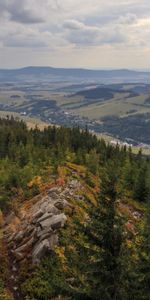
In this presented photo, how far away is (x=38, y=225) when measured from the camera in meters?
34.8

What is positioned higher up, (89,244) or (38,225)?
(89,244)

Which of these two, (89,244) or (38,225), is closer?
(89,244)

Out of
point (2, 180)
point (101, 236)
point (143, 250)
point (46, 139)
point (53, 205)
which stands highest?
point (101, 236)

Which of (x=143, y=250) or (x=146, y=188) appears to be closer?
(x=143, y=250)

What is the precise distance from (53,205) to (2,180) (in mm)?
17483

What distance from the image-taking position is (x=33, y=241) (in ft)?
109

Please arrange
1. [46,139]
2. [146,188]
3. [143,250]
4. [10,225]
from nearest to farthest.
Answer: [143,250] → [10,225] → [146,188] → [46,139]

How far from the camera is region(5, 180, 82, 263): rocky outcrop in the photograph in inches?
1267

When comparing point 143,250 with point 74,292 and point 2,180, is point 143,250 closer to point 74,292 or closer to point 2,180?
point 74,292

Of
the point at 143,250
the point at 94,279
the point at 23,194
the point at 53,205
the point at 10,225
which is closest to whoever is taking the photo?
the point at 94,279

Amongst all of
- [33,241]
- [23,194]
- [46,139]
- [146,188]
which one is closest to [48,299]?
[33,241]

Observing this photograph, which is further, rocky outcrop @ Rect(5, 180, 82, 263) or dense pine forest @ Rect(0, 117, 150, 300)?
rocky outcrop @ Rect(5, 180, 82, 263)

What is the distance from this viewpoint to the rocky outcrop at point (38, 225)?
3219 cm

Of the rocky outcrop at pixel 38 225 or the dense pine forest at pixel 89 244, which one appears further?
Answer: the rocky outcrop at pixel 38 225
